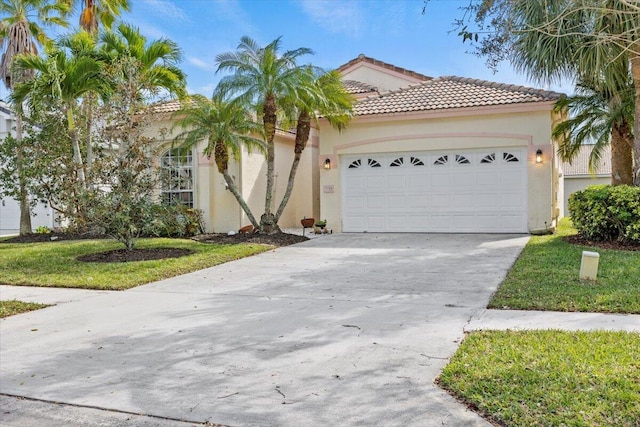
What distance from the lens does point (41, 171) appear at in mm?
15070

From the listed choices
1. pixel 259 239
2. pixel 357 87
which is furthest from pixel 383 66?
pixel 259 239

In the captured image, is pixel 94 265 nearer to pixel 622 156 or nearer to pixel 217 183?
pixel 217 183

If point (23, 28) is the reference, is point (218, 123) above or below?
below

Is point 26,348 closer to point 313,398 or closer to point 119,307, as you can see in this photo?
point 119,307

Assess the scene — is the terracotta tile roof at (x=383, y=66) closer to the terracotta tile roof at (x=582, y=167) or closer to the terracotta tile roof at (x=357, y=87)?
the terracotta tile roof at (x=357, y=87)

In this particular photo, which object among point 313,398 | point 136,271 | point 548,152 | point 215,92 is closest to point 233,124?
point 215,92

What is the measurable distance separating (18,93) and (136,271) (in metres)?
8.08

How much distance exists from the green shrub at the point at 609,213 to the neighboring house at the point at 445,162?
7.58ft

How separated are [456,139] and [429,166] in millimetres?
1129

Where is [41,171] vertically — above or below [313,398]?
above

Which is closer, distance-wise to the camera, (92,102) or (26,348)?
(26,348)

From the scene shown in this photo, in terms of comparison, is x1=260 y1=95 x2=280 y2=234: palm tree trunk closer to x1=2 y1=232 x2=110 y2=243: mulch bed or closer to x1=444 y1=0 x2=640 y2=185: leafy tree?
x1=2 y1=232 x2=110 y2=243: mulch bed

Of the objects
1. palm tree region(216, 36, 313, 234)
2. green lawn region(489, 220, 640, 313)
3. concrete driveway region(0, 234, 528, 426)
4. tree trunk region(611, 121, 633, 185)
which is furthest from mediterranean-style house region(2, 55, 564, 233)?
concrete driveway region(0, 234, 528, 426)

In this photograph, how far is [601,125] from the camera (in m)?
14.7
